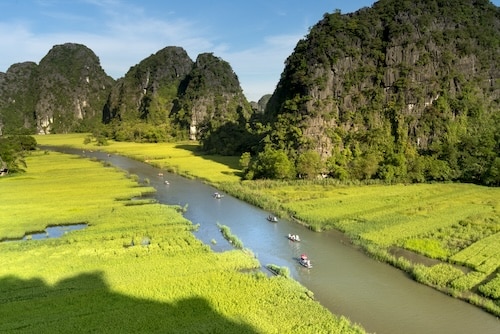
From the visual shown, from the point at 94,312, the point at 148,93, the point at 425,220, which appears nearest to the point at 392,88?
the point at 425,220

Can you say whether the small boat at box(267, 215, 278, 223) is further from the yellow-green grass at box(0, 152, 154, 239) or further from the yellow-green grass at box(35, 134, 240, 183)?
the yellow-green grass at box(35, 134, 240, 183)

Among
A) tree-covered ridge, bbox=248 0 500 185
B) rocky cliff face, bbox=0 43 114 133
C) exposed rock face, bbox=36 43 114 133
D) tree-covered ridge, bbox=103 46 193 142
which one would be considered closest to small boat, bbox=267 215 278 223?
tree-covered ridge, bbox=248 0 500 185

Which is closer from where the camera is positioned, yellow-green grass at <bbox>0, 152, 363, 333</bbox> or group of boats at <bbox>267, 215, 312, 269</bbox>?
yellow-green grass at <bbox>0, 152, 363, 333</bbox>

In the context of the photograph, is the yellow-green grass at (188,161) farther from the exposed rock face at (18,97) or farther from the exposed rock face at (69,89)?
the exposed rock face at (18,97)

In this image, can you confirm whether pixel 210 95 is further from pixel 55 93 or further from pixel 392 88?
pixel 55 93

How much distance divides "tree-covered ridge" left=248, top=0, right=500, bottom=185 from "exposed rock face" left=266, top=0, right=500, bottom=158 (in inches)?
6.1

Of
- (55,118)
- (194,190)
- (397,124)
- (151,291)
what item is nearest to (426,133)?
(397,124)

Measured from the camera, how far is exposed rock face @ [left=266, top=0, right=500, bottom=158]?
63406 millimetres

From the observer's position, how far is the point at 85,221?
118 ft

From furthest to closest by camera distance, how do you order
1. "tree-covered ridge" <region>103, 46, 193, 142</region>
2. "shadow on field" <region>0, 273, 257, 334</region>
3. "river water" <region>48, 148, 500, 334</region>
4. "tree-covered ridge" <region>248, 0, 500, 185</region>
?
"tree-covered ridge" <region>103, 46, 193, 142</region>
"tree-covered ridge" <region>248, 0, 500, 185</region>
"river water" <region>48, 148, 500, 334</region>
"shadow on field" <region>0, 273, 257, 334</region>

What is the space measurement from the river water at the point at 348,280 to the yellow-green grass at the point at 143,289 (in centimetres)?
185

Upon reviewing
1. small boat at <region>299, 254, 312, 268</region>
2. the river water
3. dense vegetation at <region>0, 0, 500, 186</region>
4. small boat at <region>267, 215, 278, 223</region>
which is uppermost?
dense vegetation at <region>0, 0, 500, 186</region>

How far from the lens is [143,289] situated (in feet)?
Answer: 69.8

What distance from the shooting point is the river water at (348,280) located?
63.2 feet
